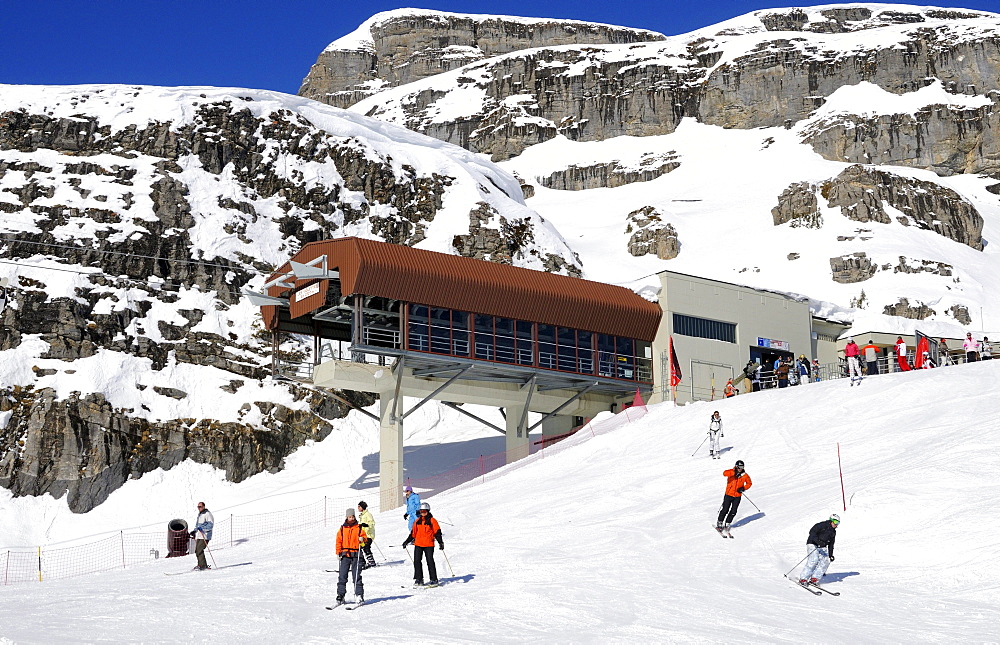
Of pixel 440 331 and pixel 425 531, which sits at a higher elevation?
pixel 440 331

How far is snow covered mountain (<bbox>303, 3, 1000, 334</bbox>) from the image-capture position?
307 feet

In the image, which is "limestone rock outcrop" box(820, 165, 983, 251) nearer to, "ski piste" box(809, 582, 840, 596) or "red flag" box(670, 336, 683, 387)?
"red flag" box(670, 336, 683, 387)

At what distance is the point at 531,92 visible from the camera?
165875 millimetres

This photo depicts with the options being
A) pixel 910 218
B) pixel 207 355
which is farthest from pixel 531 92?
pixel 207 355

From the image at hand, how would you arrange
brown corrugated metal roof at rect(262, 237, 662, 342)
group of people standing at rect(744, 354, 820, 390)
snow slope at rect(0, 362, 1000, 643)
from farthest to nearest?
group of people standing at rect(744, 354, 820, 390), brown corrugated metal roof at rect(262, 237, 662, 342), snow slope at rect(0, 362, 1000, 643)

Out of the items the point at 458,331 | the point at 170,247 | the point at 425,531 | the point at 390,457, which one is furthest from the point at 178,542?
the point at 170,247

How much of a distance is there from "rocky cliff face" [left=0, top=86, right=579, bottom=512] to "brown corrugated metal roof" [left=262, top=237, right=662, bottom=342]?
9.68 meters

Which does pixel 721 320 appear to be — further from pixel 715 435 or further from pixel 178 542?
→ pixel 178 542

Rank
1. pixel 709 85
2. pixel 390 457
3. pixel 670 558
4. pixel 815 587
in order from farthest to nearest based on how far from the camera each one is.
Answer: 1. pixel 709 85
2. pixel 390 457
3. pixel 670 558
4. pixel 815 587

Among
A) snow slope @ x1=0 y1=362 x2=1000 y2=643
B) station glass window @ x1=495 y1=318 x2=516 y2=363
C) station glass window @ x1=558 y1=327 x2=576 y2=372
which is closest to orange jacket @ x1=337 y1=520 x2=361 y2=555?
snow slope @ x1=0 y1=362 x2=1000 y2=643

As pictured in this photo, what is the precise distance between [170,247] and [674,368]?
91.8 feet

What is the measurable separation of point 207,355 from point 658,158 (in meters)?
100

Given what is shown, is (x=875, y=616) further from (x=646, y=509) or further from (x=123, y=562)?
(x=123, y=562)

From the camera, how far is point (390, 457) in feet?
125
